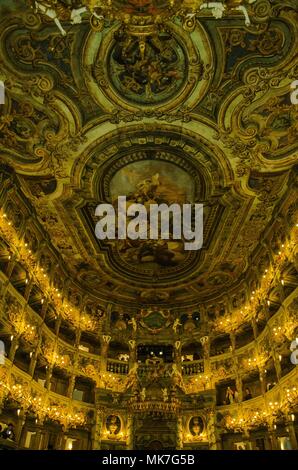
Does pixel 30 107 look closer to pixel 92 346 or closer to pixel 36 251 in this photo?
pixel 36 251

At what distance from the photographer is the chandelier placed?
11141mm

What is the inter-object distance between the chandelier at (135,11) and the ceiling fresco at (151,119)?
2.5 inches

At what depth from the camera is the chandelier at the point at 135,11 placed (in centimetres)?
1114

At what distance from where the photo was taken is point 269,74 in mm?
12922

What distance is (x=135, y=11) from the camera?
37.2 ft
